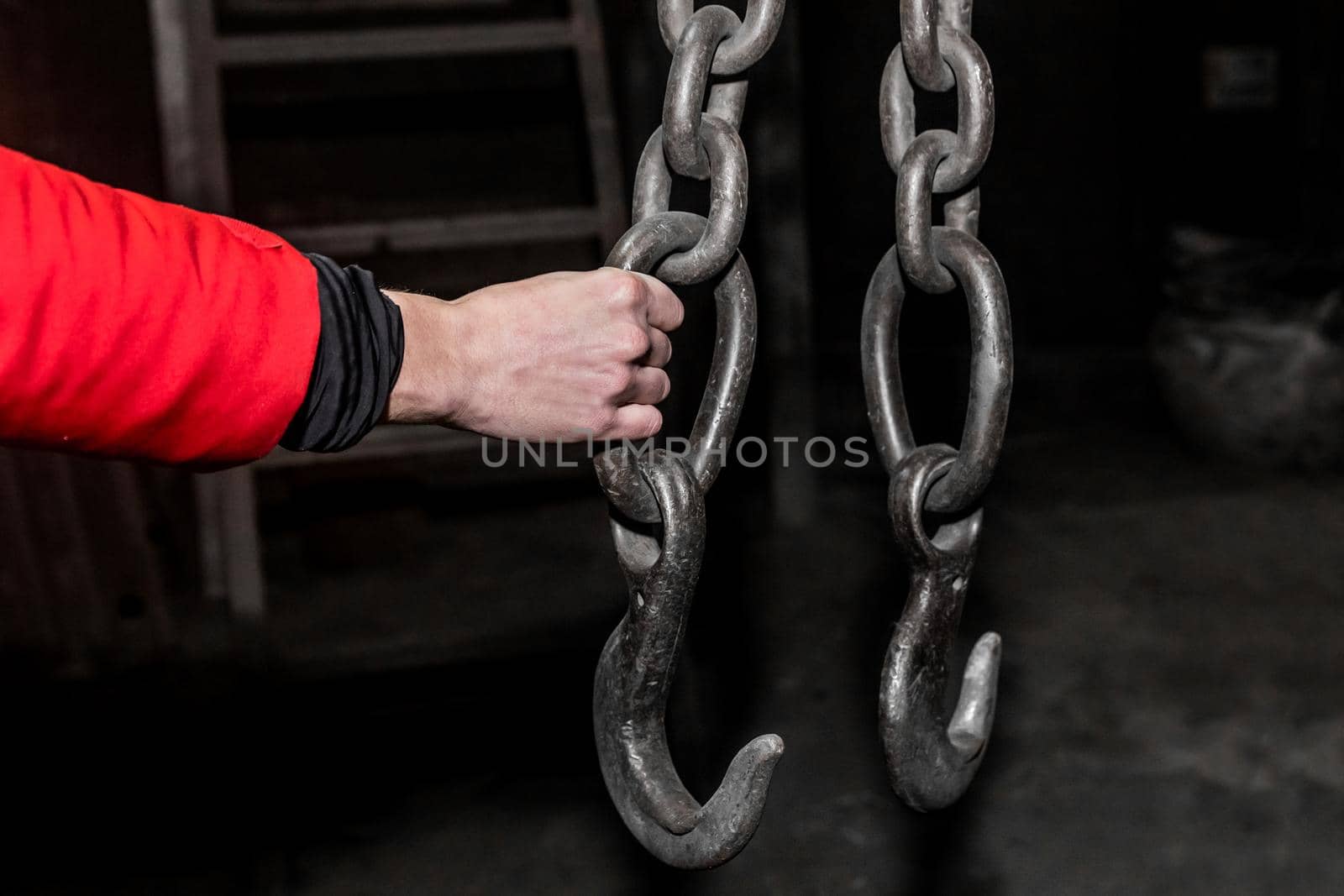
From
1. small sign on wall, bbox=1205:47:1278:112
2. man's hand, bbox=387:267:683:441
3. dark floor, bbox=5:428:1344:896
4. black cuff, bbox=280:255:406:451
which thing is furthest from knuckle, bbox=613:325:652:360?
small sign on wall, bbox=1205:47:1278:112

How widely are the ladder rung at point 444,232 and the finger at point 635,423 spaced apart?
5.40ft

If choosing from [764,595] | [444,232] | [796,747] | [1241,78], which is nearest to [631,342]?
[796,747]

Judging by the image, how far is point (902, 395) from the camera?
2.29 feet

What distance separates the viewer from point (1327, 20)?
3590mm

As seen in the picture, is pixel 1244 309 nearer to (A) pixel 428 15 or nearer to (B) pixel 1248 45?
(B) pixel 1248 45

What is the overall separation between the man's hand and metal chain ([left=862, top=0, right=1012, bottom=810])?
0.49 ft

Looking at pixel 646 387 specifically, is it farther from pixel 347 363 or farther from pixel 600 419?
pixel 347 363

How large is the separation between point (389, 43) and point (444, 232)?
353 mm

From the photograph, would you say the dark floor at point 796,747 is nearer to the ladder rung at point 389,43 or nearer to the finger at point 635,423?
the ladder rung at point 389,43

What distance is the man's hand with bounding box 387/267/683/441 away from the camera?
2.41 feet

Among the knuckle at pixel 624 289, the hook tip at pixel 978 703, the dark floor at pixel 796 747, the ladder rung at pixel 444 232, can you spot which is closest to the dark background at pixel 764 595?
the dark floor at pixel 796 747

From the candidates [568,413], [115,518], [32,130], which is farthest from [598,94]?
[568,413]

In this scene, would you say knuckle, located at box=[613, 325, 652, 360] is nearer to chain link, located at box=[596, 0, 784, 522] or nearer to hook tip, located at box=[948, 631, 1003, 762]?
chain link, located at box=[596, 0, 784, 522]

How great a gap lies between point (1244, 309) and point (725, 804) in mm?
2878
